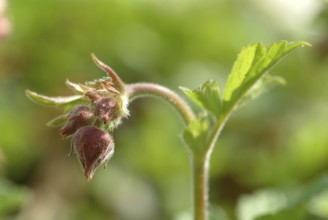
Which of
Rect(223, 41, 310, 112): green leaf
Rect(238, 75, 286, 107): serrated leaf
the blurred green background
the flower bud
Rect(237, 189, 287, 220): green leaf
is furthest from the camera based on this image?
the blurred green background

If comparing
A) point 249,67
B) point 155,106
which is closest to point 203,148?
point 249,67

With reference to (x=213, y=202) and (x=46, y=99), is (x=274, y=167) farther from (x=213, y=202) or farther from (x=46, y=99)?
(x=46, y=99)

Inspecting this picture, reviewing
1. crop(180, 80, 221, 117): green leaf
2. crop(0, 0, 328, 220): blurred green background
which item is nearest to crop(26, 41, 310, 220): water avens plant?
crop(180, 80, 221, 117): green leaf

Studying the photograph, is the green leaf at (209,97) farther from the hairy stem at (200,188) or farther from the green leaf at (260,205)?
the green leaf at (260,205)

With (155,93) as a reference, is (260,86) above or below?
above

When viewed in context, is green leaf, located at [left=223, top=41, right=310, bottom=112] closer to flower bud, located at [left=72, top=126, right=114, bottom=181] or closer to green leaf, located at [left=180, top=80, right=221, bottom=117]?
green leaf, located at [left=180, top=80, right=221, bottom=117]

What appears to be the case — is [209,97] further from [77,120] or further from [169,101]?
[77,120]

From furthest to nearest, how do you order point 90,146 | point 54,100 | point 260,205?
1. point 260,205
2. point 54,100
3. point 90,146
